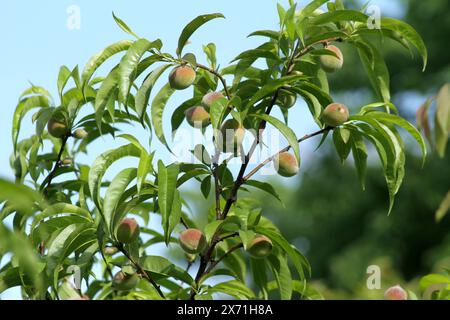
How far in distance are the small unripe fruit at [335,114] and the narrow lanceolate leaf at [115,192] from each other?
13.9 inches

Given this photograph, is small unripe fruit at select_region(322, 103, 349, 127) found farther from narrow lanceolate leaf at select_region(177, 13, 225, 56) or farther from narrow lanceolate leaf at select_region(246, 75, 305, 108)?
narrow lanceolate leaf at select_region(177, 13, 225, 56)

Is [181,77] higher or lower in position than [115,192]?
higher

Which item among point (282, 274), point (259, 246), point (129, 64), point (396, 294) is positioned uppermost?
point (129, 64)

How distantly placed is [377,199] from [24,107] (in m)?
10.6

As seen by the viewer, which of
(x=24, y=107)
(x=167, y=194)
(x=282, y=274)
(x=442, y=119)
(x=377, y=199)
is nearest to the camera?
(x=442, y=119)

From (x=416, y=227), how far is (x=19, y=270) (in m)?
10.6

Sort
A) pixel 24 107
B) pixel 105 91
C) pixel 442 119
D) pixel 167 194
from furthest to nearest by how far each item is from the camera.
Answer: pixel 24 107
pixel 105 91
pixel 167 194
pixel 442 119

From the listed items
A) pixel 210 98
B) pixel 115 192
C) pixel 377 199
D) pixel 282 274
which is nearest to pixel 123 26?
pixel 210 98

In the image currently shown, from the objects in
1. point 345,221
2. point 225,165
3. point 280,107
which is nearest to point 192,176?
point 225,165

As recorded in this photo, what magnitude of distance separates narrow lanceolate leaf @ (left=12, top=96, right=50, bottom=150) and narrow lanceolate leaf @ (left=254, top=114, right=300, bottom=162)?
0.61 m

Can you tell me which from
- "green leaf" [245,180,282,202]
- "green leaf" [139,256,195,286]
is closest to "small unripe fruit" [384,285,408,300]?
"green leaf" [245,180,282,202]

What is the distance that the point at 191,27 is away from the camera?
1.36 m

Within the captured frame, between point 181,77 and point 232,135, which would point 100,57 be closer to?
point 181,77

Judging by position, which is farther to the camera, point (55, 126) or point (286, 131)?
point (55, 126)
